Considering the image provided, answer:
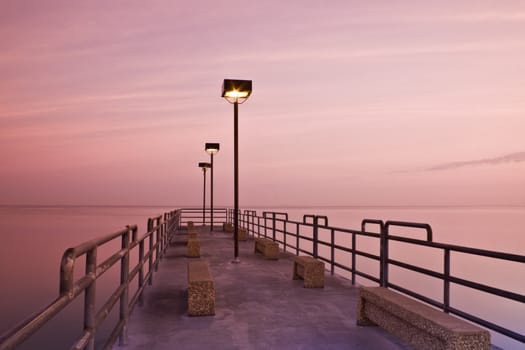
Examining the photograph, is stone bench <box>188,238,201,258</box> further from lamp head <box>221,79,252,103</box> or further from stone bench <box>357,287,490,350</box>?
stone bench <box>357,287,490,350</box>

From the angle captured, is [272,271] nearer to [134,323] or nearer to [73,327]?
[134,323]

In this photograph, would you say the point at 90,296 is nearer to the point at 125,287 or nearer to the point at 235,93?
the point at 125,287

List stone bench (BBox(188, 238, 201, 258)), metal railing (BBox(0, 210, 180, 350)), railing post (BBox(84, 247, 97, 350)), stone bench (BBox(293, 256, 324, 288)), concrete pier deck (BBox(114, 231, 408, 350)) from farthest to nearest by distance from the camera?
stone bench (BBox(188, 238, 201, 258)) → stone bench (BBox(293, 256, 324, 288)) → concrete pier deck (BBox(114, 231, 408, 350)) → railing post (BBox(84, 247, 97, 350)) → metal railing (BBox(0, 210, 180, 350))

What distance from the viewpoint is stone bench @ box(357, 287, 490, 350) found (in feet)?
12.0

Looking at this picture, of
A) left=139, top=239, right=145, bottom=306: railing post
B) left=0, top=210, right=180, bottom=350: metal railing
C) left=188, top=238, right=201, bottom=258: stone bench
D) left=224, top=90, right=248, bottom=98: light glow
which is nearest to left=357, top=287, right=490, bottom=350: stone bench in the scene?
left=0, top=210, right=180, bottom=350: metal railing

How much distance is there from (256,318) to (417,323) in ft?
7.96

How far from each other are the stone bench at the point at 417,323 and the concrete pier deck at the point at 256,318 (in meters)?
0.26

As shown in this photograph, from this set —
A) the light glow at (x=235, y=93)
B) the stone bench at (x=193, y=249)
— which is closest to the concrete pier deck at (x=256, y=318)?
the stone bench at (x=193, y=249)

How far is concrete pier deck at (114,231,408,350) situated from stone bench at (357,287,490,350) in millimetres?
257

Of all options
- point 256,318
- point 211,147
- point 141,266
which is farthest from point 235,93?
point 211,147

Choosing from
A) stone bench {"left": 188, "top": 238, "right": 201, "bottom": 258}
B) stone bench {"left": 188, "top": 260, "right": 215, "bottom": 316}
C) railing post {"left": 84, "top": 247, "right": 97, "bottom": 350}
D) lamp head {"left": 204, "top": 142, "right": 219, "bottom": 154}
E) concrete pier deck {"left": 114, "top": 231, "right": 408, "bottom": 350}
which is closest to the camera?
railing post {"left": 84, "top": 247, "right": 97, "bottom": 350}

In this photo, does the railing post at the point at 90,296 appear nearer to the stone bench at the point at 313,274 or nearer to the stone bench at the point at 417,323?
the stone bench at the point at 417,323

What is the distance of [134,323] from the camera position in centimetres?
576

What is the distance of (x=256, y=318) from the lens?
19.8 feet
